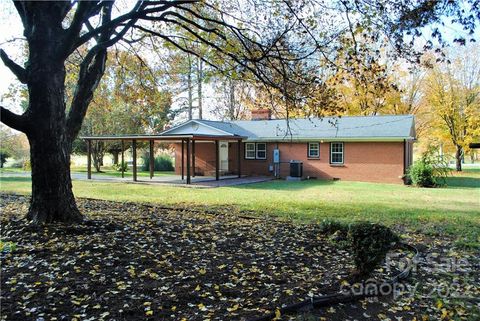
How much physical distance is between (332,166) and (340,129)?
218 cm

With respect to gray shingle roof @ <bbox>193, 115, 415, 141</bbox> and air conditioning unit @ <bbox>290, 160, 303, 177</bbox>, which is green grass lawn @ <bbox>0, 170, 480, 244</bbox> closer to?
gray shingle roof @ <bbox>193, 115, 415, 141</bbox>

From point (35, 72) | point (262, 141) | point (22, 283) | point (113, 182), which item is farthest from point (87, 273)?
point (262, 141)

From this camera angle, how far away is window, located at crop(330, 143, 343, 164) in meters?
21.2

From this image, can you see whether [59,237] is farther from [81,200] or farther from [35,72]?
[81,200]

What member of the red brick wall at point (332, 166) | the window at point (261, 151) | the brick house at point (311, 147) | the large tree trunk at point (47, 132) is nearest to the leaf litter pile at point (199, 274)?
the large tree trunk at point (47, 132)

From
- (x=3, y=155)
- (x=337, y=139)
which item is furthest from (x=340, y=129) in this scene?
(x=3, y=155)

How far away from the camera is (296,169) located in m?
21.6

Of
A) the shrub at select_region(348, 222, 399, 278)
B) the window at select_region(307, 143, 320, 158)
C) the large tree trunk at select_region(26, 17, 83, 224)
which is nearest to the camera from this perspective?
the shrub at select_region(348, 222, 399, 278)

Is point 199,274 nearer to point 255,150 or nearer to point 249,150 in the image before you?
point 255,150

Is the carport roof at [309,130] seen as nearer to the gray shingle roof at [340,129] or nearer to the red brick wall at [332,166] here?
the gray shingle roof at [340,129]

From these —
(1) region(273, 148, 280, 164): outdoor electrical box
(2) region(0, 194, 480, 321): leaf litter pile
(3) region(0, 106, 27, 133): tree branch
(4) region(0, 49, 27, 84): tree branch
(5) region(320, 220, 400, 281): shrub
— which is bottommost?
(2) region(0, 194, 480, 321): leaf litter pile

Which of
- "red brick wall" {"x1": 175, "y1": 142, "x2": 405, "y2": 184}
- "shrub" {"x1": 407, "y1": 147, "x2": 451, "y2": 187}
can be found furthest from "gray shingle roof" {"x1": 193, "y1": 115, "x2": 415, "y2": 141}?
"shrub" {"x1": 407, "y1": 147, "x2": 451, "y2": 187}

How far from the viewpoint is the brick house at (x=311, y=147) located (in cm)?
1967

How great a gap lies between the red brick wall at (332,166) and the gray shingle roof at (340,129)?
0.58 metres
